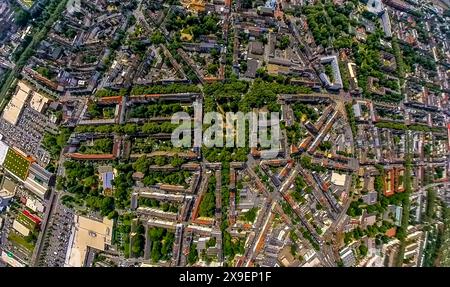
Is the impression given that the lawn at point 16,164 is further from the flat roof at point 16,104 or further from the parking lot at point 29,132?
the flat roof at point 16,104

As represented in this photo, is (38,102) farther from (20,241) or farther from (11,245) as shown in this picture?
(11,245)

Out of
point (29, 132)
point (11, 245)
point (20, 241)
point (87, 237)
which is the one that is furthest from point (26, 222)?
point (29, 132)

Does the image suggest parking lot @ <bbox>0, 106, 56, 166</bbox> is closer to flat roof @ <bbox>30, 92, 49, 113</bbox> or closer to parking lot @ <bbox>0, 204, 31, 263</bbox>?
flat roof @ <bbox>30, 92, 49, 113</bbox>

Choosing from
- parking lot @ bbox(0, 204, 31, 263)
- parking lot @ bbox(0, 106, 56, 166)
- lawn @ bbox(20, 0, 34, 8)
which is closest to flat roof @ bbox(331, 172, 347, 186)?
parking lot @ bbox(0, 106, 56, 166)

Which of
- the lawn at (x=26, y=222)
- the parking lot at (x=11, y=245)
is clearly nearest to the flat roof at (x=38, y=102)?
the parking lot at (x=11, y=245)
